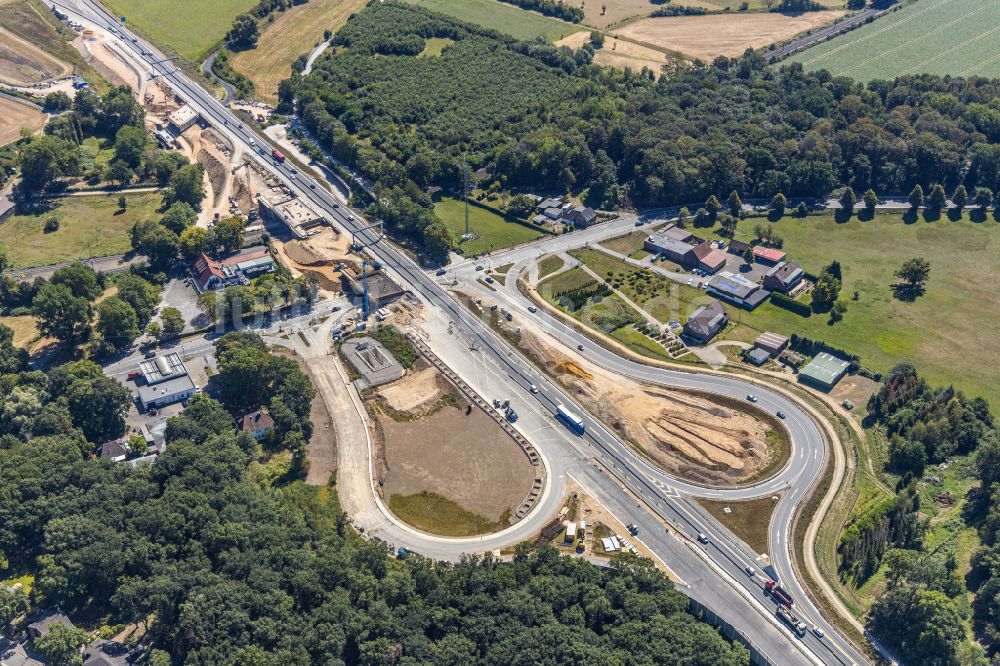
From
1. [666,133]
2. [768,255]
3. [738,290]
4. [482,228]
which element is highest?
[666,133]

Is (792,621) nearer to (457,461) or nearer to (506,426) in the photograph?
(506,426)

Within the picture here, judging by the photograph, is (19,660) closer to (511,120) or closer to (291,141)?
(291,141)

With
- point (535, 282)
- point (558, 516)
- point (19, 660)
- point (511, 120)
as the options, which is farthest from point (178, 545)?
point (511, 120)

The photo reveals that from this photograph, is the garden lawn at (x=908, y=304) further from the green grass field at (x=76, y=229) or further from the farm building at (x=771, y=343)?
the green grass field at (x=76, y=229)

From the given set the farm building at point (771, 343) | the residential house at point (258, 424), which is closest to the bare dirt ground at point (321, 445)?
the residential house at point (258, 424)

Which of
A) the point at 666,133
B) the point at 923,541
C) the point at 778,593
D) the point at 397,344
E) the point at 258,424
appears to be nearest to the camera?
the point at 778,593

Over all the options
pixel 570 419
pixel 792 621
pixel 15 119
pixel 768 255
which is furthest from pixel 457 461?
pixel 15 119
